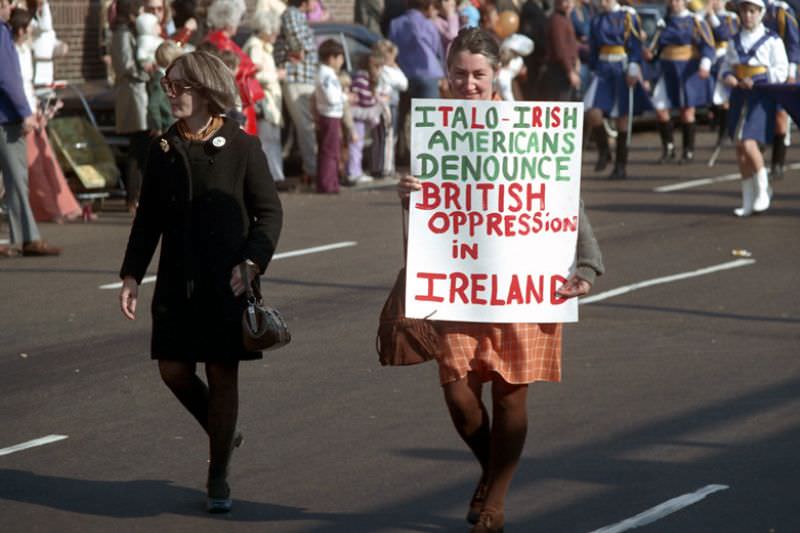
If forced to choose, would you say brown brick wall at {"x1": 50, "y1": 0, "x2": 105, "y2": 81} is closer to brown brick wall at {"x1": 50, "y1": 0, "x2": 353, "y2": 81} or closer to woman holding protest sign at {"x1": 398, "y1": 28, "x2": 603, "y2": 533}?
brown brick wall at {"x1": 50, "y1": 0, "x2": 353, "y2": 81}

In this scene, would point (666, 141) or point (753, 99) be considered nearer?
point (753, 99)

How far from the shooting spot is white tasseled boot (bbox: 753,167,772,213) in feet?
52.4

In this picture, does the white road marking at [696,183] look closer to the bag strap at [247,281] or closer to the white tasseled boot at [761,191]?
the white tasseled boot at [761,191]

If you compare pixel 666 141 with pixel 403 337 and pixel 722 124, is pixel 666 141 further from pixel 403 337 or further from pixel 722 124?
pixel 403 337

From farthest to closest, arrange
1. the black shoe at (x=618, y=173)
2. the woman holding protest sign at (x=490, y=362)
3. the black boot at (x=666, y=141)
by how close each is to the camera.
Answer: the black boot at (x=666, y=141)
the black shoe at (x=618, y=173)
the woman holding protest sign at (x=490, y=362)

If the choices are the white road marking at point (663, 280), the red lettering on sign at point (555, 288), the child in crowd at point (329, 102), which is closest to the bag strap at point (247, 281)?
the red lettering on sign at point (555, 288)

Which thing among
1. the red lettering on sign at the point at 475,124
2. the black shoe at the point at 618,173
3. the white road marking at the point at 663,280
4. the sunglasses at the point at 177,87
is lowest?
the black shoe at the point at 618,173

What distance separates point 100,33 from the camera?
25797 mm

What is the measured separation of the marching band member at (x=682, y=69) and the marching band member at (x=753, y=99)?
16.0 ft

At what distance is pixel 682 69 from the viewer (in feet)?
70.1

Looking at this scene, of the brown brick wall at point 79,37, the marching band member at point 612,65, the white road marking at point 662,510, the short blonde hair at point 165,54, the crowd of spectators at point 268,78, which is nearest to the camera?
the white road marking at point 662,510

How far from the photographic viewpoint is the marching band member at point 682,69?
2117cm

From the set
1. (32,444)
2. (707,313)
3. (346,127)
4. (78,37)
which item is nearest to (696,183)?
(346,127)

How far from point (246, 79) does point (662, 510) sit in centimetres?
1035
